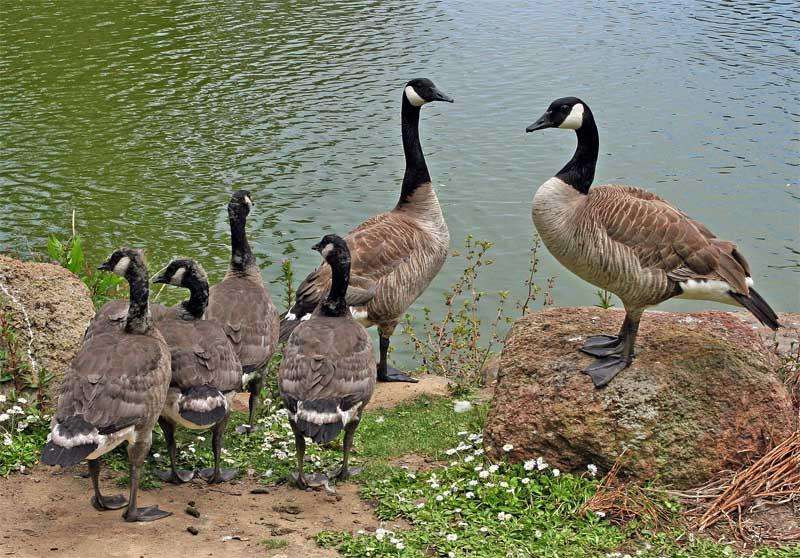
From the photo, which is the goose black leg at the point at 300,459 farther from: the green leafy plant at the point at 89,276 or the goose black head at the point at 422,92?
the goose black head at the point at 422,92

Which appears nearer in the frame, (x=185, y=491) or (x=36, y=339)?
(x=185, y=491)

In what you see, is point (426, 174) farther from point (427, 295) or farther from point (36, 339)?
point (36, 339)

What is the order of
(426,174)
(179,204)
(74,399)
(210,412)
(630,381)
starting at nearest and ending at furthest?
(74,399)
(210,412)
(630,381)
(426,174)
(179,204)

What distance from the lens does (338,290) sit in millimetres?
7773

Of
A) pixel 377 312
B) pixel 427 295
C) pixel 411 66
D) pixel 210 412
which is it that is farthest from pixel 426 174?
pixel 411 66

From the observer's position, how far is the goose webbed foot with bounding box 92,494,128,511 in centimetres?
652

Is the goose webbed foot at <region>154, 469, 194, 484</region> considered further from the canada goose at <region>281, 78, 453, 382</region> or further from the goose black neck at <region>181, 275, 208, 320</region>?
the canada goose at <region>281, 78, 453, 382</region>

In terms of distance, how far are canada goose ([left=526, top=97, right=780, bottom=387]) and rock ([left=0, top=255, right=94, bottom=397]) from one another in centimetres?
422

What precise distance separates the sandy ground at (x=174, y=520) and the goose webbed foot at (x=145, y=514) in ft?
0.15

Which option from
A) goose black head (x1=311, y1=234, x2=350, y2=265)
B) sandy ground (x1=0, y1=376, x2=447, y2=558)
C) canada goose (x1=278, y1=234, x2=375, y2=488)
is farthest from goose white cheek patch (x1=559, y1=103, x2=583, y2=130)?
sandy ground (x1=0, y1=376, x2=447, y2=558)

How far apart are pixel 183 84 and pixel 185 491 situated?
1556 cm

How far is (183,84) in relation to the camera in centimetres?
2102

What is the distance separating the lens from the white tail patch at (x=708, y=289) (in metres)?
7.21

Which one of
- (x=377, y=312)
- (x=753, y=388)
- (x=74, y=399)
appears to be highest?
(x=74, y=399)
